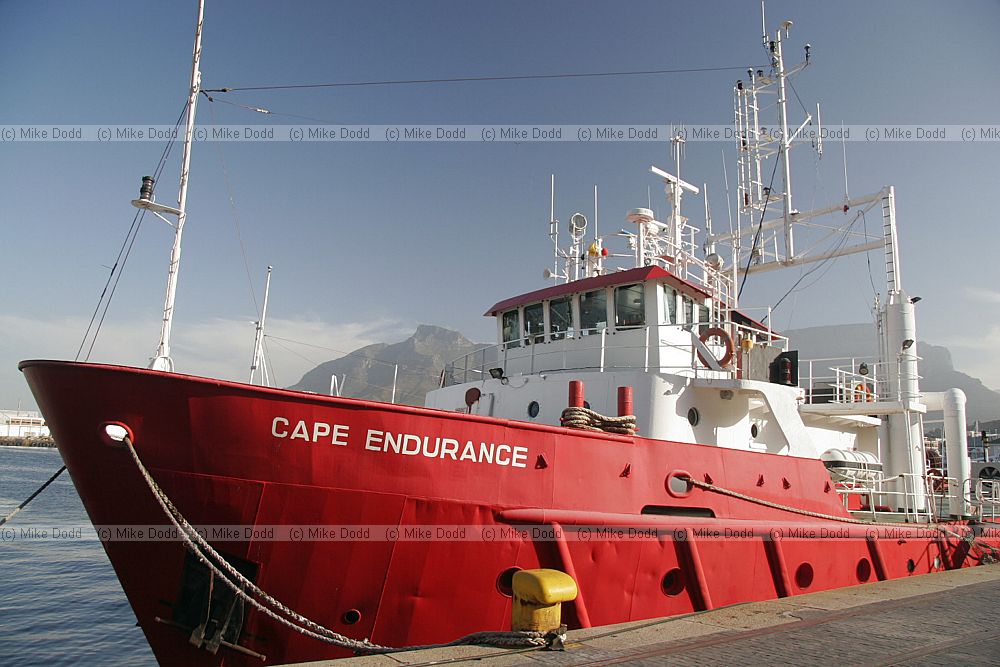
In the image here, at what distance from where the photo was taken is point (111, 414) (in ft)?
17.6

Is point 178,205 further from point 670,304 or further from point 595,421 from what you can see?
point 670,304

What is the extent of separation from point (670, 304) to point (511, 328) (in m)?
2.81

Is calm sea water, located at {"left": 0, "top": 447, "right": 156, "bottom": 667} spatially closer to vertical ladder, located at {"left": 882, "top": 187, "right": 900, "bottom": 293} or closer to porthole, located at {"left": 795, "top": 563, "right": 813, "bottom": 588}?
porthole, located at {"left": 795, "top": 563, "right": 813, "bottom": 588}

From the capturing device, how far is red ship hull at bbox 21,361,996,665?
540cm

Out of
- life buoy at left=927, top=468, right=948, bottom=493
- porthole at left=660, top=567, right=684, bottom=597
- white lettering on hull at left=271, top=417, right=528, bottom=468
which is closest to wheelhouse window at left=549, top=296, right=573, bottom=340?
white lettering on hull at left=271, top=417, right=528, bottom=468

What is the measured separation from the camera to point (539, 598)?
4.72 m

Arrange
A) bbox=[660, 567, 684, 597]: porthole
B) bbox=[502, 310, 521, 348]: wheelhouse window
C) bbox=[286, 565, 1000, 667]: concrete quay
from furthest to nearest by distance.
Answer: bbox=[502, 310, 521, 348]: wheelhouse window → bbox=[660, 567, 684, 597]: porthole → bbox=[286, 565, 1000, 667]: concrete quay

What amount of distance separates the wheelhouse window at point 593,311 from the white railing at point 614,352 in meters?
0.06

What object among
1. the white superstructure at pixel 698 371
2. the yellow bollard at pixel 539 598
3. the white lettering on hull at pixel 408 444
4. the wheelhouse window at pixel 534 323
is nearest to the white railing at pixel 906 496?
the white superstructure at pixel 698 371

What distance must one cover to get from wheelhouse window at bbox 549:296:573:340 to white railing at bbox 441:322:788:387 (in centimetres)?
5

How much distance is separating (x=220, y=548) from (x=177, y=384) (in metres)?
1.44

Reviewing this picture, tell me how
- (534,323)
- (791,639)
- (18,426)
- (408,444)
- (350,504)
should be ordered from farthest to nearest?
(18,426) → (534,323) → (408,444) → (350,504) → (791,639)

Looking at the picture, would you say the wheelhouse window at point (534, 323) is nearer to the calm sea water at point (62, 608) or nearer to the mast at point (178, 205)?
the mast at point (178, 205)

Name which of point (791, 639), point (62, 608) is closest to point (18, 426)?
point (62, 608)
